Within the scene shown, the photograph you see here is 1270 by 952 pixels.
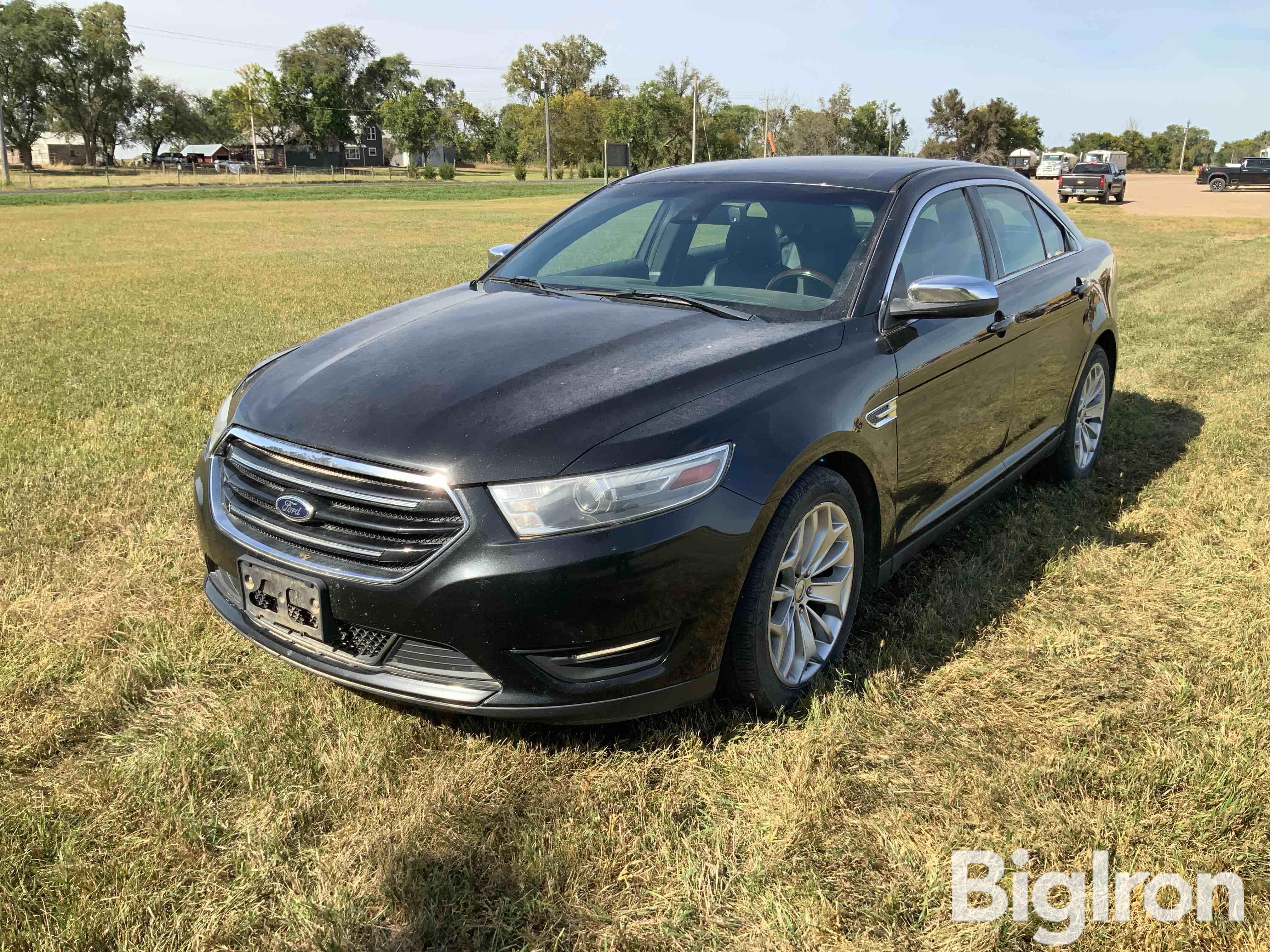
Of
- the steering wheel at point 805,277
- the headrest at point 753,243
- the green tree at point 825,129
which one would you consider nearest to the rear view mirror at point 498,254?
the headrest at point 753,243

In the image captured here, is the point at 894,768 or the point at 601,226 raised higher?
the point at 601,226

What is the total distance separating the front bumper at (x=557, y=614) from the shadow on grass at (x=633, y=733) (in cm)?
30

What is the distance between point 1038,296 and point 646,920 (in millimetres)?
3266

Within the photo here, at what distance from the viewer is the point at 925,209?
3654 millimetres

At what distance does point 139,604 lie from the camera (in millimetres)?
3699

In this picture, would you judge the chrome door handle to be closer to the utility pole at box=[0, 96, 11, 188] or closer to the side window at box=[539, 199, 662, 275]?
the side window at box=[539, 199, 662, 275]

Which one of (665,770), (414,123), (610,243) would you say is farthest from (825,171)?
(414,123)

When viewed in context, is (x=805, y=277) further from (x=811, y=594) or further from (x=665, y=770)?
(x=665, y=770)

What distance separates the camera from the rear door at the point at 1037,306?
13.6 ft

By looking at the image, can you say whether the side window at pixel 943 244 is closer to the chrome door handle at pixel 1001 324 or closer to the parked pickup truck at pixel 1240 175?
the chrome door handle at pixel 1001 324

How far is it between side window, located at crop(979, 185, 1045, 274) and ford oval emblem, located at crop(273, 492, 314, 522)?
3.07m

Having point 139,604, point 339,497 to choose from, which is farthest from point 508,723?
point 139,604

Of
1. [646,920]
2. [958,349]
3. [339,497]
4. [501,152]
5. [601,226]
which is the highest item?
[501,152]

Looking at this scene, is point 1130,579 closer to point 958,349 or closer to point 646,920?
point 958,349
